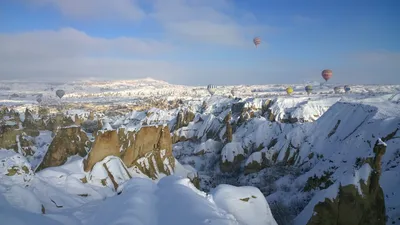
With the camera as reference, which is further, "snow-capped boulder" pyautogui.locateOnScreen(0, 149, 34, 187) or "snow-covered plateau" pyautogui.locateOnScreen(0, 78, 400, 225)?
"snow-capped boulder" pyautogui.locateOnScreen(0, 149, 34, 187)

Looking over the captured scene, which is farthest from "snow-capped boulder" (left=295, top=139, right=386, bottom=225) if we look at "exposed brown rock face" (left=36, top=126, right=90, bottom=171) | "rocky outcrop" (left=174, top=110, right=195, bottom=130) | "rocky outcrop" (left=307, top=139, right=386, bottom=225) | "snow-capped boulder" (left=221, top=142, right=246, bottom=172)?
"rocky outcrop" (left=174, top=110, right=195, bottom=130)

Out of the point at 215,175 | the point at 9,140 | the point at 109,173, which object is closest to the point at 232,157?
the point at 215,175

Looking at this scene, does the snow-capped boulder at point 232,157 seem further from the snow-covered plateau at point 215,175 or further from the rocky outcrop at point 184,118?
the rocky outcrop at point 184,118

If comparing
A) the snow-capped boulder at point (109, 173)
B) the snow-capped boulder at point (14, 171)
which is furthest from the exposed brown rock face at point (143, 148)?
the snow-capped boulder at point (14, 171)

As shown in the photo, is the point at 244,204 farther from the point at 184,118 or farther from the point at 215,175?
the point at 184,118

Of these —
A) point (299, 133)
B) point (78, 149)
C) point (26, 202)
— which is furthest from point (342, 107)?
point (26, 202)

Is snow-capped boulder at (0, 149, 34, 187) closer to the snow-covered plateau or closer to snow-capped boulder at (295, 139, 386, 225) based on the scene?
the snow-covered plateau
